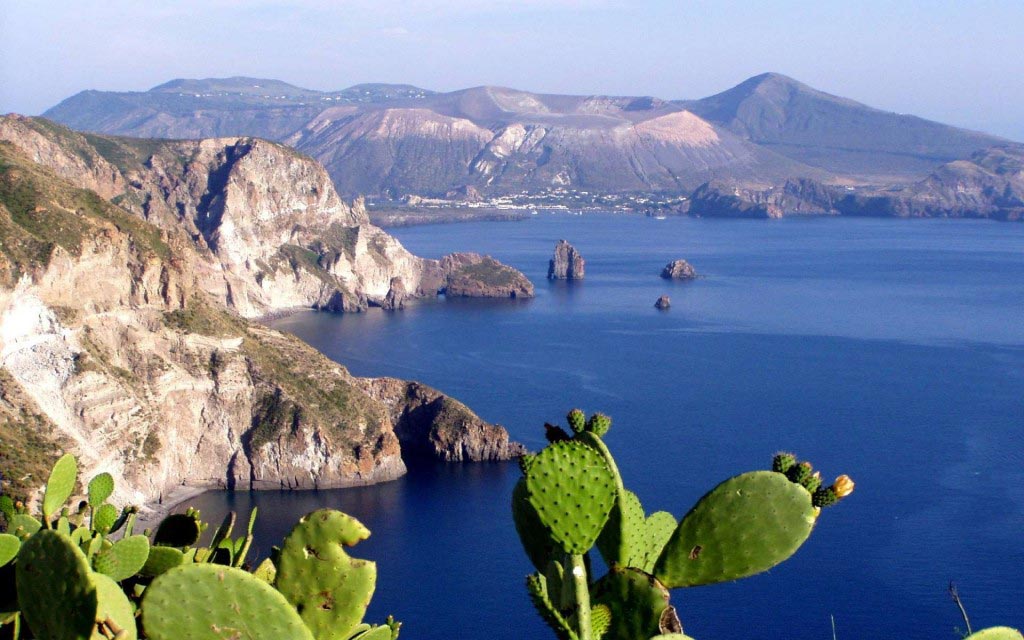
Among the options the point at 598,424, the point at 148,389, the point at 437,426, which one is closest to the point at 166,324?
the point at 148,389

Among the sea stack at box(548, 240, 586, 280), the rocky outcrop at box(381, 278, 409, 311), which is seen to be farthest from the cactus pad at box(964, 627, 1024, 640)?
the sea stack at box(548, 240, 586, 280)

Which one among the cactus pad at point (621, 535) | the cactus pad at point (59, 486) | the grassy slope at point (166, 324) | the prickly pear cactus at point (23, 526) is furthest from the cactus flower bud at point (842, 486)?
the grassy slope at point (166, 324)

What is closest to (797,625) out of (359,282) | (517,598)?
(517,598)

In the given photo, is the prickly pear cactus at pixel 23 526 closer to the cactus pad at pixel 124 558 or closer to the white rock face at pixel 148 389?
the cactus pad at pixel 124 558

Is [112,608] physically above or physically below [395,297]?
above

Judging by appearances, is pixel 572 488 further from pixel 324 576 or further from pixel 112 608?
pixel 112 608
